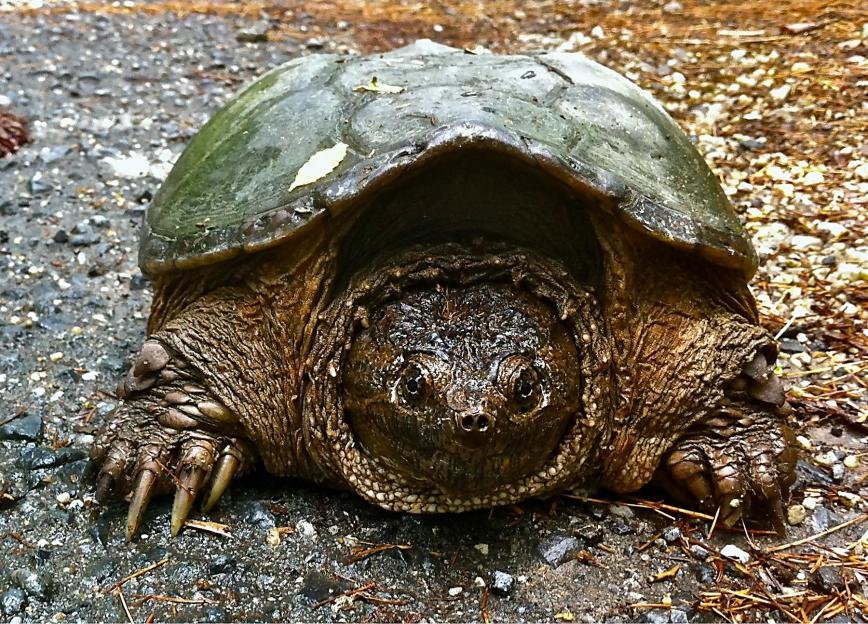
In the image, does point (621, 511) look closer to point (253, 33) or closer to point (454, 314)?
point (454, 314)

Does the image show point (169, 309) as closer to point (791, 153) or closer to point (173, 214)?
point (173, 214)

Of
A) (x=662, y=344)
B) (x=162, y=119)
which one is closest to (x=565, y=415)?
(x=662, y=344)

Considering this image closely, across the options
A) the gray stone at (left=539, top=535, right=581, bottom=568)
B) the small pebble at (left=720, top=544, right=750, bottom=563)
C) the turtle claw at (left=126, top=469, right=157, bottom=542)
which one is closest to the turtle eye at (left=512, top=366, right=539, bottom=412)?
the gray stone at (left=539, top=535, right=581, bottom=568)

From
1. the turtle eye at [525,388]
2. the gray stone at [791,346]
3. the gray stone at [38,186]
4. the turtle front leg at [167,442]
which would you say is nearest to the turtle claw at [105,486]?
the turtle front leg at [167,442]

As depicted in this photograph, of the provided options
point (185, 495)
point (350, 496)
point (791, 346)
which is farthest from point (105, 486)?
point (791, 346)

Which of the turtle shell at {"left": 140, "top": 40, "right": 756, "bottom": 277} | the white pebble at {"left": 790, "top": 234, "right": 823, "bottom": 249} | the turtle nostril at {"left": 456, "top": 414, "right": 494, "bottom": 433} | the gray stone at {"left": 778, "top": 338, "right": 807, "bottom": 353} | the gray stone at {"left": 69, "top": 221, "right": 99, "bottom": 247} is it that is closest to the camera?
the turtle nostril at {"left": 456, "top": 414, "right": 494, "bottom": 433}

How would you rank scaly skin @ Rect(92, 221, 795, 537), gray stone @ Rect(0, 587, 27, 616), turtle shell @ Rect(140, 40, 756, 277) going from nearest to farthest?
gray stone @ Rect(0, 587, 27, 616)
turtle shell @ Rect(140, 40, 756, 277)
scaly skin @ Rect(92, 221, 795, 537)

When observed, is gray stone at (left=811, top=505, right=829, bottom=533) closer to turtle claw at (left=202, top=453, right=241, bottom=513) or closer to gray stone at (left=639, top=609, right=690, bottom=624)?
gray stone at (left=639, top=609, right=690, bottom=624)

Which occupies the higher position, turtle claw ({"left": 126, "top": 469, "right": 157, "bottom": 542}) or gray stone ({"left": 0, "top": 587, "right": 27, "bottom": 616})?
turtle claw ({"left": 126, "top": 469, "right": 157, "bottom": 542})
